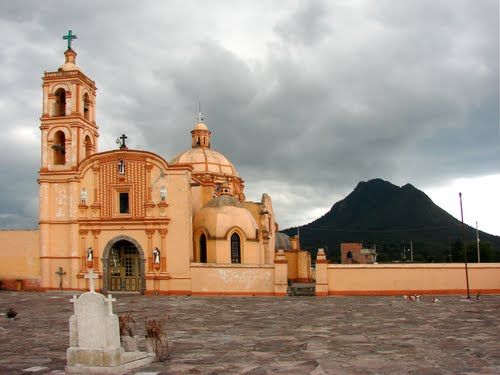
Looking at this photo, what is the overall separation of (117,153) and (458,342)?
80.3ft

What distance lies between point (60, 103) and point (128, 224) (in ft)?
31.4

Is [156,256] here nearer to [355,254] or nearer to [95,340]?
[95,340]

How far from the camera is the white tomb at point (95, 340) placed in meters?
11.4

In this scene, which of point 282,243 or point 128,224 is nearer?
point 128,224

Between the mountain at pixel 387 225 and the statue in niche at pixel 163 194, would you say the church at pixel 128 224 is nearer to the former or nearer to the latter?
the statue in niche at pixel 163 194

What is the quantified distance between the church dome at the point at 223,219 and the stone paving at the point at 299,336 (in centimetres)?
745

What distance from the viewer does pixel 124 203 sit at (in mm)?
34906

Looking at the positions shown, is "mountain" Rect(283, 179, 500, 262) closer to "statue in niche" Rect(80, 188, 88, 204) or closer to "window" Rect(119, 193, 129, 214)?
"window" Rect(119, 193, 129, 214)

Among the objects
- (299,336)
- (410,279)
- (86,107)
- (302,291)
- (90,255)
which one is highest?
(86,107)

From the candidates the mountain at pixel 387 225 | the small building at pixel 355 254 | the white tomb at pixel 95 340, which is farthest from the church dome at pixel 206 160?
the mountain at pixel 387 225

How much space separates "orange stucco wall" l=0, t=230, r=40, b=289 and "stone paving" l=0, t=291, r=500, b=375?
8534 mm

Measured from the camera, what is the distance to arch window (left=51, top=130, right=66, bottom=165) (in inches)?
1444

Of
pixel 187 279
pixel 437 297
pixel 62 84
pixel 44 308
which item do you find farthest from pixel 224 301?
pixel 62 84

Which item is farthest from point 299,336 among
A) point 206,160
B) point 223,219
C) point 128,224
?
point 206,160
